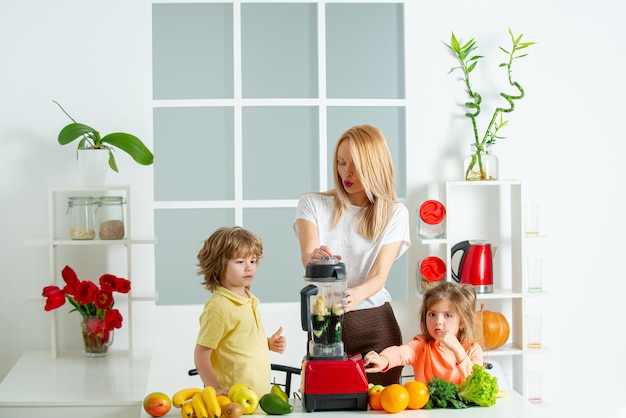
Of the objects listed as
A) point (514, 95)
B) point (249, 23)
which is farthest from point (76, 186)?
point (514, 95)

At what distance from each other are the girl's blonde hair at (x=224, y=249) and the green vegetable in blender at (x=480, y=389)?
2.38 feet

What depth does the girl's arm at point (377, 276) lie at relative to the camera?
259 cm

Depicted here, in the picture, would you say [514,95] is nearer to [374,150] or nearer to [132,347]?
[374,150]

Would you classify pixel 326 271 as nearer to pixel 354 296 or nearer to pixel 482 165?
pixel 354 296

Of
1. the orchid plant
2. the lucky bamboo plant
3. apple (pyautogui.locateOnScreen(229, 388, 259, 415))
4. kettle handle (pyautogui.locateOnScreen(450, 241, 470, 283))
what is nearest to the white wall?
the lucky bamboo plant

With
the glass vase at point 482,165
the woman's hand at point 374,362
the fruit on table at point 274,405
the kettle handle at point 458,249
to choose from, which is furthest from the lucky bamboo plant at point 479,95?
the fruit on table at point 274,405

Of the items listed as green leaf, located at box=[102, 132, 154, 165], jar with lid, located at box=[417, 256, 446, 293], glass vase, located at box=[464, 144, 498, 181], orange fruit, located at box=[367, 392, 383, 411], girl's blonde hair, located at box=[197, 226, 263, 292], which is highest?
green leaf, located at box=[102, 132, 154, 165]

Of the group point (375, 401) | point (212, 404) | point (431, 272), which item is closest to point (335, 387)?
point (375, 401)

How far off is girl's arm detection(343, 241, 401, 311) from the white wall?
4.23ft

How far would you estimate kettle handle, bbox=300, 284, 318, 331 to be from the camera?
2.14 m

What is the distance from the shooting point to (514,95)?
4.05 meters

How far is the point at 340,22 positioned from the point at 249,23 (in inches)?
20.5

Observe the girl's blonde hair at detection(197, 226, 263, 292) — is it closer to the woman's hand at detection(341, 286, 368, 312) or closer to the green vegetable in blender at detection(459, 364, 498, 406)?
the woman's hand at detection(341, 286, 368, 312)

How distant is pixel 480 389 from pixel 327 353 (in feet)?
1.30
